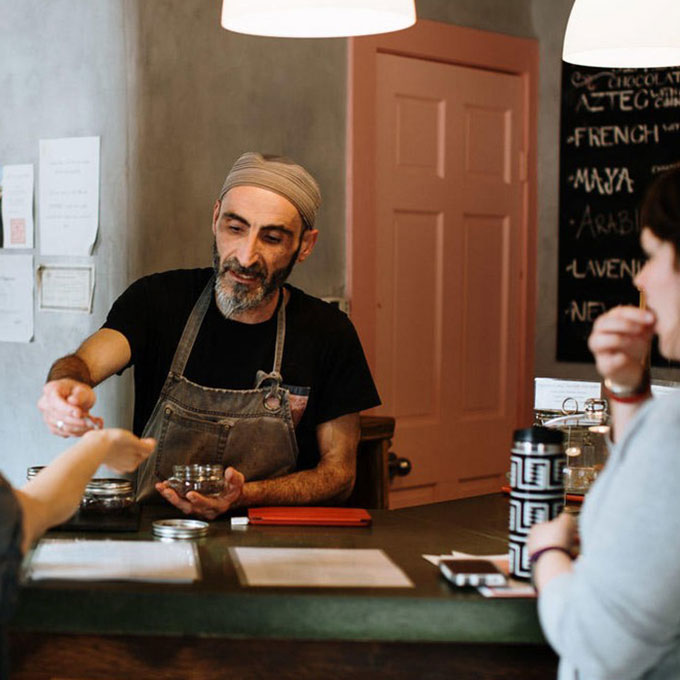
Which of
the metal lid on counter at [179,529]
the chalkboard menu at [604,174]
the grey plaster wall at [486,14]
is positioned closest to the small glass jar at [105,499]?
the metal lid on counter at [179,529]

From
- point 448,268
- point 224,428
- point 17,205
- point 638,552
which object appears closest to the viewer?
point 638,552

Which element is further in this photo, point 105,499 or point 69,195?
point 69,195

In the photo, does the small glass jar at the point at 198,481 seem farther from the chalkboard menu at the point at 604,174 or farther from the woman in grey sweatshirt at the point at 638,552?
the chalkboard menu at the point at 604,174

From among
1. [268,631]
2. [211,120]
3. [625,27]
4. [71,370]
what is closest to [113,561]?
[268,631]

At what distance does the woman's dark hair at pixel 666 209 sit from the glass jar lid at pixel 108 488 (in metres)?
1.21

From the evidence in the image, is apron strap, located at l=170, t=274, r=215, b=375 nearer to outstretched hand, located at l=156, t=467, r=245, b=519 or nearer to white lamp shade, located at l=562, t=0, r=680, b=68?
outstretched hand, located at l=156, t=467, r=245, b=519

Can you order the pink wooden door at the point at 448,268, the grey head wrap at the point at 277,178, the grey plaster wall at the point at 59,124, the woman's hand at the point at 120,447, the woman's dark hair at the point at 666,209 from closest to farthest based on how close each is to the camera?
the woman's dark hair at the point at 666,209 → the woman's hand at the point at 120,447 → the grey head wrap at the point at 277,178 → the grey plaster wall at the point at 59,124 → the pink wooden door at the point at 448,268

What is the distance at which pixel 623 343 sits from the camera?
1727 millimetres

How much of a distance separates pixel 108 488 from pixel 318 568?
22.6 inches

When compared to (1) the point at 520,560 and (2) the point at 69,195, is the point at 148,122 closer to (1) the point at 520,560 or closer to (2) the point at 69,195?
(2) the point at 69,195

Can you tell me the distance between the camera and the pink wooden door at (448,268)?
450 cm

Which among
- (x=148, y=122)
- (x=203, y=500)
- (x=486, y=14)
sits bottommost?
(x=203, y=500)

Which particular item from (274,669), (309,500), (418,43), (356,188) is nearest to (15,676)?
(274,669)

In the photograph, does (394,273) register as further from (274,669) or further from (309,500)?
(274,669)
